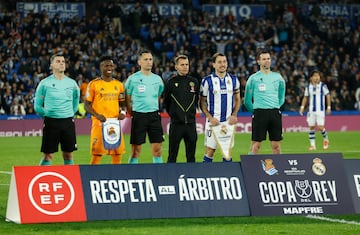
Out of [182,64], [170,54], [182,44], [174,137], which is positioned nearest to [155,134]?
[174,137]

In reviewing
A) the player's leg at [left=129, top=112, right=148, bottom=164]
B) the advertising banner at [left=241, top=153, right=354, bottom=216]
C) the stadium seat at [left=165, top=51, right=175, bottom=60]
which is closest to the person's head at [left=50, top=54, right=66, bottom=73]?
the player's leg at [left=129, top=112, right=148, bottom=164]

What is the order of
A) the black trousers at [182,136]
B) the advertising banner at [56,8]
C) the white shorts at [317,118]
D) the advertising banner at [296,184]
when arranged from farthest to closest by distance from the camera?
the advertising banner at [56,8] < the white shorts at [317,118] < the black trousers at [182,136] < the advertising banner at [296,184]

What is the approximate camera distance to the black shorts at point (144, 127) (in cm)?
1525

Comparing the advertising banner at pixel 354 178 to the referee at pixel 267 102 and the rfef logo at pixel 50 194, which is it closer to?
the rfef logo at pixel 50 194

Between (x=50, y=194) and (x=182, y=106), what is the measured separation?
3798 mm

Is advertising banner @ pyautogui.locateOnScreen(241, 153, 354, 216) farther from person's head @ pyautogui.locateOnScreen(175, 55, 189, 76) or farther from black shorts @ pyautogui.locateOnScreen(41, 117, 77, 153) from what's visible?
black shorts @ pyautogui.locateOnScreen(41, 117, 77, 153)

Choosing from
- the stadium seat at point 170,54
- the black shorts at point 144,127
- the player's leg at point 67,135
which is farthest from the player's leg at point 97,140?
the stadium seat at point 170,54

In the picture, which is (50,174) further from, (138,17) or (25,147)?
(138,17)

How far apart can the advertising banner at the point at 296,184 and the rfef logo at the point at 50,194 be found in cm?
225

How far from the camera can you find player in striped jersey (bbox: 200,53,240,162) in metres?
14.8

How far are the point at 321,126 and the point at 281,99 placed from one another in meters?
8.37

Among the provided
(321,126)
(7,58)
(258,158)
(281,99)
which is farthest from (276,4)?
(258,158)

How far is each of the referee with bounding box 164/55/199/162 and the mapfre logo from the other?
347cm

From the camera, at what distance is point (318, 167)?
12.4 m
